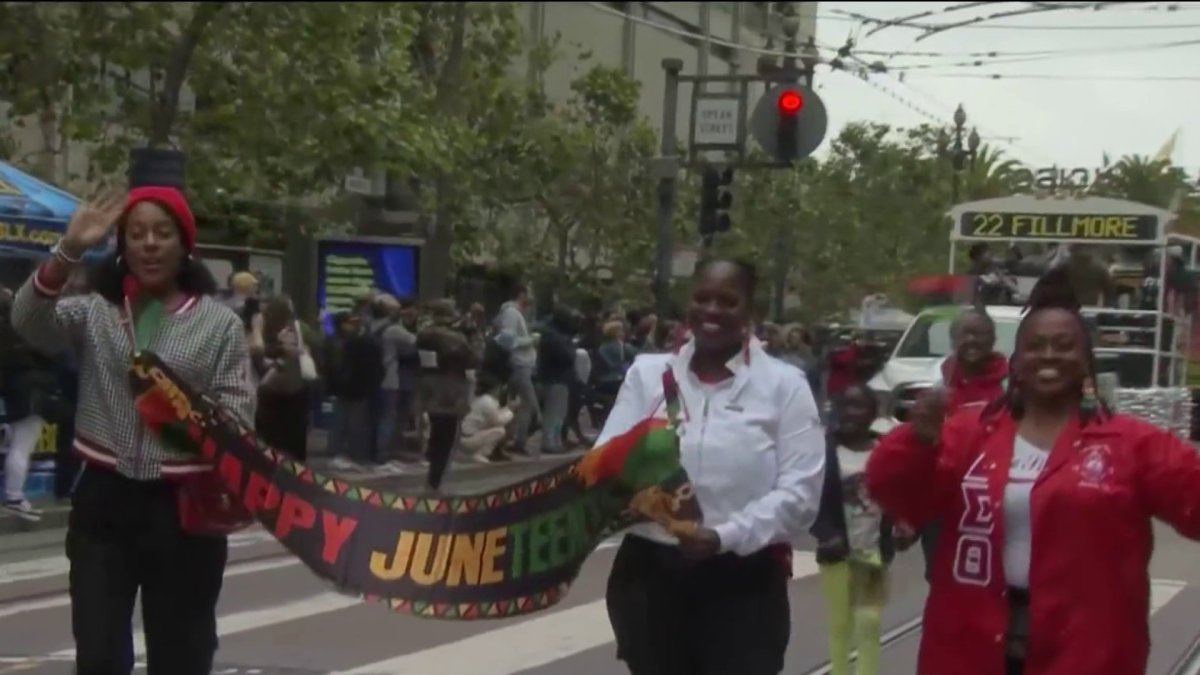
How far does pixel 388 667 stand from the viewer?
996 cm

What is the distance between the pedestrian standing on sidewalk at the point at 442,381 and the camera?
657 centimetres

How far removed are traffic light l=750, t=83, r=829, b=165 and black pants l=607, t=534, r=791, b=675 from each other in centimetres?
100

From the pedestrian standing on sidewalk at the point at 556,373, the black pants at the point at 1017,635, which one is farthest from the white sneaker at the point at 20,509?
the black pants at the point at 1017,635

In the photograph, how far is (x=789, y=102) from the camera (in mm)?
5012

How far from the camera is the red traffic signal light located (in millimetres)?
4992

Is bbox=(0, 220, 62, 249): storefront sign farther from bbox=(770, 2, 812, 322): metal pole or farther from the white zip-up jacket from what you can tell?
the white zip-up jacket

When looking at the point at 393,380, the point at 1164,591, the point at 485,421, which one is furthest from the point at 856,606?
the point at 1164,591

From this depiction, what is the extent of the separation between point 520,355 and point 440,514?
4.76 metres

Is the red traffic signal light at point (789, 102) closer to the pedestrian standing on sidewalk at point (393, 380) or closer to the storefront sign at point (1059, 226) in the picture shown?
the pedestrian standing on sidewalk at point (393, 380)

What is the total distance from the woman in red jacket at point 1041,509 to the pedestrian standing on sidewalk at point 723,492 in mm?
395

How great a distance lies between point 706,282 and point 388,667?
4813 mm

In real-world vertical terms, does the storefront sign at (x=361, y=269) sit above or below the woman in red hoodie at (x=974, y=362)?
above

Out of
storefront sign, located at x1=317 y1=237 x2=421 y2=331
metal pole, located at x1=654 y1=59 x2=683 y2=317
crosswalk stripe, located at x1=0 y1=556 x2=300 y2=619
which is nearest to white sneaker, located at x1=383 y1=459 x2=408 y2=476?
storefront sign, located at x1=317 y1=237 x2=421 y2=331

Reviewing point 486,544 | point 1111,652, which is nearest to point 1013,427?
point 1111,652
